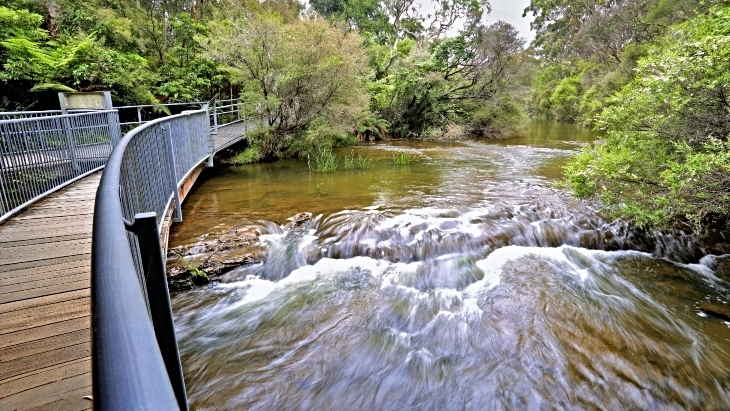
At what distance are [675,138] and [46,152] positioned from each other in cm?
961

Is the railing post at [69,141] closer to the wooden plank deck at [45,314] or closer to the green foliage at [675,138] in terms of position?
the wooden plank deck at [45,314]

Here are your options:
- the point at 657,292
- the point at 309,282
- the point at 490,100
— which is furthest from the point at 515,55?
the point at 309,282

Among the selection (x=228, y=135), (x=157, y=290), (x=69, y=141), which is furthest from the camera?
(x=228, y=135)

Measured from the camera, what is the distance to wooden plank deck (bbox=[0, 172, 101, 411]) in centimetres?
201

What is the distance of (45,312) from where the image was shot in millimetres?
2662

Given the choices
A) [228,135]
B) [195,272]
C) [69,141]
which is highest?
[69,141]

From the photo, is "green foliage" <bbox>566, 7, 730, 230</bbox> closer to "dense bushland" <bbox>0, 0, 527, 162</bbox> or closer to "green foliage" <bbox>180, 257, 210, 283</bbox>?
"green foliage" <bbox>180, 257, 210, 283</bbox>

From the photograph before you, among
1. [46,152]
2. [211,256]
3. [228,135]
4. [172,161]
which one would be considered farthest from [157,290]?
[228,135]

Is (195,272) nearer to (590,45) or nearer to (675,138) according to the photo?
(675,138)

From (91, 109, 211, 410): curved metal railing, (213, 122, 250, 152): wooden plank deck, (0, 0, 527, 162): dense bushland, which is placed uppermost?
(0, 0, 527, 162): dense bushland

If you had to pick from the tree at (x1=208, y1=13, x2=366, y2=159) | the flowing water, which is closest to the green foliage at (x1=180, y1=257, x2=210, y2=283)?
the flowing water

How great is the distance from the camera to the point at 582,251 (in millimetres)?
6879

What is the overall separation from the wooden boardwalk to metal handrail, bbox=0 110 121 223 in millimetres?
561

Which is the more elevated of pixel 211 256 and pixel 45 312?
pixel 45 312
